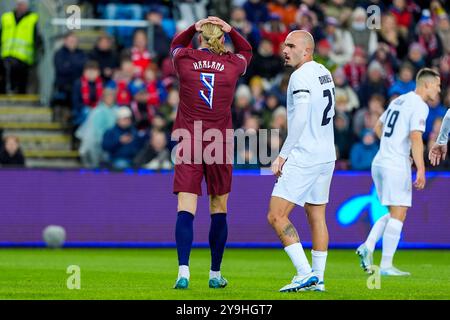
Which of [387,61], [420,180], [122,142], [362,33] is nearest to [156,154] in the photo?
[122,142]

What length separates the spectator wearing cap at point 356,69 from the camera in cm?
2400

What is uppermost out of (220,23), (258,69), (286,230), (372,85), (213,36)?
(220,23)

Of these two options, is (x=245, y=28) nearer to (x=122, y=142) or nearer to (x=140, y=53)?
(x=140, y=53)

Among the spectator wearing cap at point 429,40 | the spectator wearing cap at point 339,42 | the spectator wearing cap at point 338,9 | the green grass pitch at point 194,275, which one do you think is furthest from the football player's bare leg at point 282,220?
the spectator wearing cap at point 429,40

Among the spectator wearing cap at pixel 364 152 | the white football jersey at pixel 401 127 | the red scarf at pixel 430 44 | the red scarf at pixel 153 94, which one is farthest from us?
the red scarf at pixel 430 44

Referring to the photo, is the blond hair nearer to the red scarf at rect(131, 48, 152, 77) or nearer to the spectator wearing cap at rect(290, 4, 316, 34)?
the red scarf at rect(131, 48, 152, 77)

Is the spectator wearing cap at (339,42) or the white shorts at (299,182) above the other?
the spectator wearing cap at (339,42)

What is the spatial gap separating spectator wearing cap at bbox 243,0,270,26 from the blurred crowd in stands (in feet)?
0.07

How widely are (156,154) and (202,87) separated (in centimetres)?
919

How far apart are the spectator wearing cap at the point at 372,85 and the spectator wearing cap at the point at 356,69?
0.30m

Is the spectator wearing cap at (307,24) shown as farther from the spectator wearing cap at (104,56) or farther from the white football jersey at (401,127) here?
the white football jersey at (401,127)

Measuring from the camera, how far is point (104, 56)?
23.7 metres

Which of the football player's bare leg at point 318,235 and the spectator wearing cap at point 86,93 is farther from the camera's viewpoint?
the spectator wearing cap at point 86,93
